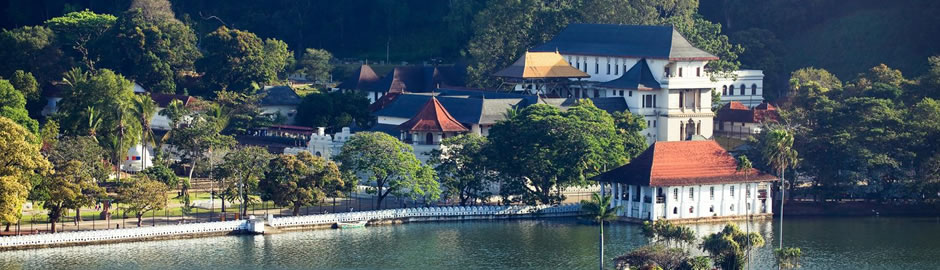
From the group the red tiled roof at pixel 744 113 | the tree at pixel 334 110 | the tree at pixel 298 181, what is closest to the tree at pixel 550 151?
the tree at pixel 298 181

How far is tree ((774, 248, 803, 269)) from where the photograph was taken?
80.0 m

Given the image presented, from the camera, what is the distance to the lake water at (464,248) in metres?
84.2

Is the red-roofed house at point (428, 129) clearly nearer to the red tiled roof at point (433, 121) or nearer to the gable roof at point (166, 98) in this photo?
the red tiled roof at point (433, 121)

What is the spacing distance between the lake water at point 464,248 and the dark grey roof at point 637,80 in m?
20.4

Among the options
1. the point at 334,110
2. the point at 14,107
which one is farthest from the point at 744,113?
the point at 14,107

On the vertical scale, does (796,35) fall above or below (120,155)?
above

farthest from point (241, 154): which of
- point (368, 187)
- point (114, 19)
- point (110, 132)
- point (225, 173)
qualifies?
point (114, 19)

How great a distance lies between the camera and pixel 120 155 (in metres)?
105

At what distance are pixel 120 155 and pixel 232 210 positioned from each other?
9.75 meters

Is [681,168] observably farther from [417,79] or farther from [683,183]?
[417,79]

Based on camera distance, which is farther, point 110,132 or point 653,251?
point 110,132

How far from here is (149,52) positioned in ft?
435

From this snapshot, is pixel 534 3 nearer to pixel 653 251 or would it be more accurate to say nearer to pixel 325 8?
pixel 325 8

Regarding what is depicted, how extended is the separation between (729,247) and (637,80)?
37784mm
